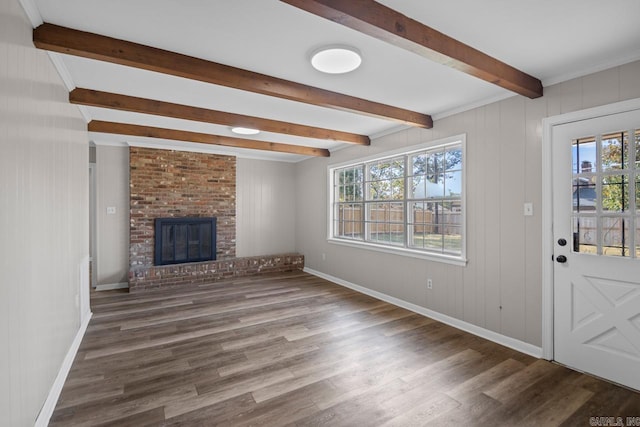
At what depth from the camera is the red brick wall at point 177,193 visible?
201 inches

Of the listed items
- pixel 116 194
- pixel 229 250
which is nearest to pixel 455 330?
pixel 229 250

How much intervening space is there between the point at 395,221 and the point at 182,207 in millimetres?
3710

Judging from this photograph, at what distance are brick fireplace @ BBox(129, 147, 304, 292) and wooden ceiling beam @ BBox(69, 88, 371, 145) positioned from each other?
2330 millimetres

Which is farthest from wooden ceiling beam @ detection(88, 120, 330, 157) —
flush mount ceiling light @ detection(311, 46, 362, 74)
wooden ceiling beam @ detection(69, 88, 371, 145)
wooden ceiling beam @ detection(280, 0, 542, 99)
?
wooden ceiling beam @ detection(280, 0, 542, 99)

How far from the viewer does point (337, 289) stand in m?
4.95

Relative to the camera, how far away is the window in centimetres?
358

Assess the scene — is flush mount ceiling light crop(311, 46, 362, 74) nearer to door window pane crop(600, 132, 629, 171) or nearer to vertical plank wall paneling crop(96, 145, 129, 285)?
door window pane crop(600, 132, 629, 171)

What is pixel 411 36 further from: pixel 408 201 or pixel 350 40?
pixel 408 201

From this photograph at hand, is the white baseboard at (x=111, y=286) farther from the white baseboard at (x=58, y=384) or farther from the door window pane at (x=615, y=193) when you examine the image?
the door window pane at (x=615, y=193)

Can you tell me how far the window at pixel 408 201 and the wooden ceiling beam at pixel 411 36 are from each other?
3.69ft

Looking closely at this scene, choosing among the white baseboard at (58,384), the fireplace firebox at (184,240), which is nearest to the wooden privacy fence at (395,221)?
the fireplace firebox at (184,240)

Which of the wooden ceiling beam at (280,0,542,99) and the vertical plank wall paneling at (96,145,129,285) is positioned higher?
the wooden ceiling beam at (280,0,542,99)

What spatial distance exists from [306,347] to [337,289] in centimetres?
209

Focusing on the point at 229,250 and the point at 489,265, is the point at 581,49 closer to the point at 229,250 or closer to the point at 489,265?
the point at 489,265
